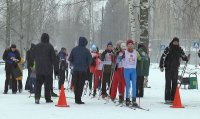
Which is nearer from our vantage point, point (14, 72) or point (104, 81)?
point (104, 81)

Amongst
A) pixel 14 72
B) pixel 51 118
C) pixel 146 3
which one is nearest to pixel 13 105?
pixel 51 118

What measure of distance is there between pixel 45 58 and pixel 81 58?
1069 millimetres

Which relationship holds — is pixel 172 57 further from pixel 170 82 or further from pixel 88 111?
pixel 88 111

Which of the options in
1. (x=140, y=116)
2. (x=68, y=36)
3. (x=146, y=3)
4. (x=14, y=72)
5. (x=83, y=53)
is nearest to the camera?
(x=140, y=116)

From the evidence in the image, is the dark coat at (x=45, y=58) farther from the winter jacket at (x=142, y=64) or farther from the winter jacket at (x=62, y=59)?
the winter jacket at (x=62, y=59)

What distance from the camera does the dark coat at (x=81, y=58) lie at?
47.6 feet

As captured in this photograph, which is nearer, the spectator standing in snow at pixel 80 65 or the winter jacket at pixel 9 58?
the spectator standing in snow at pixel 80 65

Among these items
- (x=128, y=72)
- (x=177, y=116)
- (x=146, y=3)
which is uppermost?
(x=146, y=3)

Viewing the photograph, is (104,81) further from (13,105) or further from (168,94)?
(13,105)

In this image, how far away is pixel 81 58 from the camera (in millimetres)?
14578

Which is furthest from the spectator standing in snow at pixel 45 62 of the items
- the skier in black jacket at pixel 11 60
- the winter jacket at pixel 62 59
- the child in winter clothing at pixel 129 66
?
the winter jacket at pixel 62 59

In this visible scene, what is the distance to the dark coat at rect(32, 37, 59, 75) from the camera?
46.5ft

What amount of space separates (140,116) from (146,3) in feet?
35.5

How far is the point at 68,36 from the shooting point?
349ft
